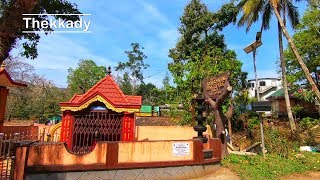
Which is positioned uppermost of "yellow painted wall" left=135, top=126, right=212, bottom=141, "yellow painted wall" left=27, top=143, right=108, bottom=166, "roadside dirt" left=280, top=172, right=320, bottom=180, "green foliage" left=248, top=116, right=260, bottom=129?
"green foliage" left=248, top=116, right=260, bottom=129

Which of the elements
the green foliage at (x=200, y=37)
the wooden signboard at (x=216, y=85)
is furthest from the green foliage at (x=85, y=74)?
the wooden signboard at (x=216, y=85)

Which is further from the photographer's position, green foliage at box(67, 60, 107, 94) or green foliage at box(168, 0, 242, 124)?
green foliage at box(67, 60, 107, 94)

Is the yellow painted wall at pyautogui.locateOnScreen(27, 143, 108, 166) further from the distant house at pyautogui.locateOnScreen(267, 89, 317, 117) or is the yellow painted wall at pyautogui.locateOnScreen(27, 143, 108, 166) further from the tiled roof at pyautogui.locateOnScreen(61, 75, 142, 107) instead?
the distant house at pyautogui.locateOnScreen(267, 89, 317, 117)

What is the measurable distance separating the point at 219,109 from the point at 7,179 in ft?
27.8

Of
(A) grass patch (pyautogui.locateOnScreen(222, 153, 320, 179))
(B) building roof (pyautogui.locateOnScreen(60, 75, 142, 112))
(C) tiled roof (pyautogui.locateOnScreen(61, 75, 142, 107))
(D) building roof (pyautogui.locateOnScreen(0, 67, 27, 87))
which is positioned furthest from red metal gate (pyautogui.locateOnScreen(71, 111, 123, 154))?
(A) grass patch (pyautogui.locateOnScreen(222, 153, 320, 179))

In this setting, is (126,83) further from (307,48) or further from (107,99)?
(107,99)

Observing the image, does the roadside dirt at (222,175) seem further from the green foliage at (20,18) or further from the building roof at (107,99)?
the green foliage at (20,18)

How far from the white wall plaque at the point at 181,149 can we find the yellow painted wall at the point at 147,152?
3.2 inches

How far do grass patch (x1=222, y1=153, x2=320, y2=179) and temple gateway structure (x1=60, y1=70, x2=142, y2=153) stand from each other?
4645 millimetres

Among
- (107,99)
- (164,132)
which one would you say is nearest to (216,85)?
(107,99)

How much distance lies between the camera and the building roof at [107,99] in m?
12.6

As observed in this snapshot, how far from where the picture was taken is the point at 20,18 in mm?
6574

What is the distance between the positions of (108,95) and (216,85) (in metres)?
4.99

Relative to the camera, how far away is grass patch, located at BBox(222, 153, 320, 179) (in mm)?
10750
